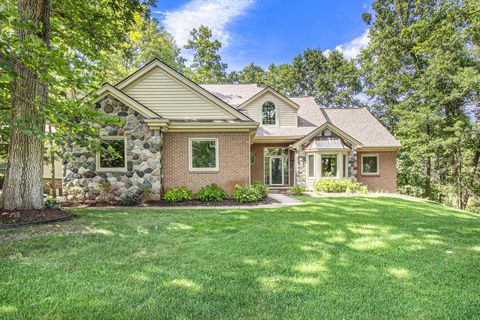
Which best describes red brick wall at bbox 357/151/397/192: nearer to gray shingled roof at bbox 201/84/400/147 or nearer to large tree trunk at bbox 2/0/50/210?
gray shingled roof at bbox 201/84/400/147

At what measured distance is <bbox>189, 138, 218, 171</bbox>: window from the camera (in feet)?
34.6

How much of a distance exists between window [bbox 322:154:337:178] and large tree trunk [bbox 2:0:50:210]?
13.3 m

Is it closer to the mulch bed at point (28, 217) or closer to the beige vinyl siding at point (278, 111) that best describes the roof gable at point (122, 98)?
the mulch bed at point (28, 217)

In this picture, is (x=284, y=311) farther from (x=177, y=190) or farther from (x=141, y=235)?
(x=177, y=190)

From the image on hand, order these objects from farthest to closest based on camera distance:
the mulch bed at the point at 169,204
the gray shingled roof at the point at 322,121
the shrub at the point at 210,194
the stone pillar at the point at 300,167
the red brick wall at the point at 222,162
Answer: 1. the gray shingled roof at the point at 322,121
2. the stone pillar at the point at 300,167
3. the red brick wall at the point at 222,162
4. the shrub at the point at 210,194
5. the mulch bed at the point at 169,204

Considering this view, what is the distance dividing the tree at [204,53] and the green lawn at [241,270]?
24570 mm

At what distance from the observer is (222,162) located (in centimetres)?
1053

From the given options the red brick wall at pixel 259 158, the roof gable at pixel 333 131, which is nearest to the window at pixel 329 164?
the roof gable at pixel 333 131

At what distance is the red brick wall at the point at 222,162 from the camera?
34.2 feet

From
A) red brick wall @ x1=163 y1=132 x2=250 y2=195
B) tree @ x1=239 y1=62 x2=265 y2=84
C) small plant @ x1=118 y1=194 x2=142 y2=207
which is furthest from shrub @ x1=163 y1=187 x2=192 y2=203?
tree @ x1=239 y1=62 x2=265 y2=84

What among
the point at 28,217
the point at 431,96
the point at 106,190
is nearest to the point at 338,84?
the point at 431,96

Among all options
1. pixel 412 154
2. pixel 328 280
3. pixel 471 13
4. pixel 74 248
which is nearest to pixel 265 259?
pixel 328 280

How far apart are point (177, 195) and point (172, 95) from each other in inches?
180

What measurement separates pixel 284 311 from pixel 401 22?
25.8 m
